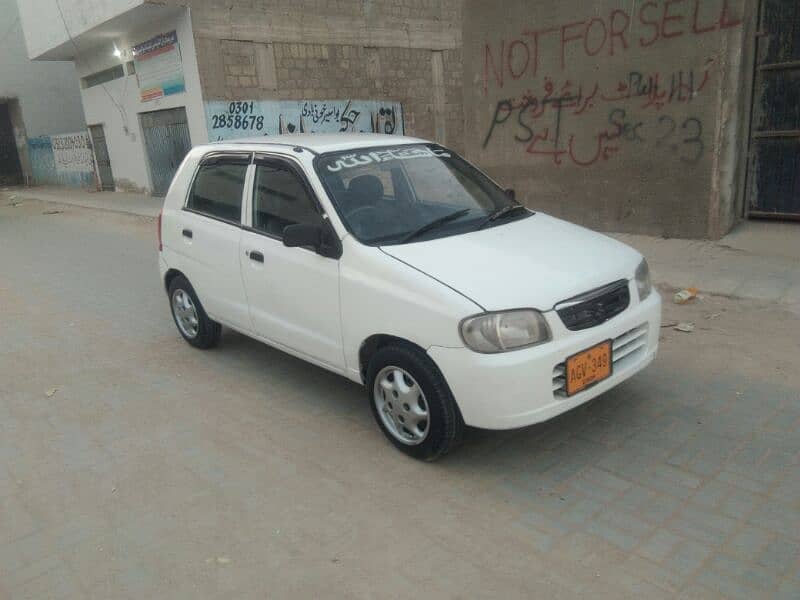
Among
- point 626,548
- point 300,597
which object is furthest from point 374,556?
point 626,548

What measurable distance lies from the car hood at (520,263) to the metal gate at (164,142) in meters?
14.6

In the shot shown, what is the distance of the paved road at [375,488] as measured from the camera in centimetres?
283

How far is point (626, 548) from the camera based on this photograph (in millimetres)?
2898

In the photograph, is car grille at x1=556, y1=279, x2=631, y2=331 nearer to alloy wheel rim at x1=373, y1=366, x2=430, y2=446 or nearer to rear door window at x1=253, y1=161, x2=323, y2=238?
alloy wheel rim at x1=373, y1=366, x2=430, y2=446

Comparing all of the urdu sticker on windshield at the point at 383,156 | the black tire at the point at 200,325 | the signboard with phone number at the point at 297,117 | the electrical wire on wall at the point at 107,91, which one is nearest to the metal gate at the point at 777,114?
the urdu sticker on windshield at the point at 383,156

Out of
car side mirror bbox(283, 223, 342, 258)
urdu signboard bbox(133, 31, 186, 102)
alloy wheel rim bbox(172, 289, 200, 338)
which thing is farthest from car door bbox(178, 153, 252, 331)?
urdu signboard bbox(133, 31, 186, 102)

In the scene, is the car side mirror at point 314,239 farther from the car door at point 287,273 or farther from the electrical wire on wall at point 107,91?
the electrical wire on wall at point 107,91

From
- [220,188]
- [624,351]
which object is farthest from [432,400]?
[220,188]

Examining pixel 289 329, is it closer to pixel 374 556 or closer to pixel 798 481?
pixel 374 556

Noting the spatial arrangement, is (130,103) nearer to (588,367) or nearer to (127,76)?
(127,76)

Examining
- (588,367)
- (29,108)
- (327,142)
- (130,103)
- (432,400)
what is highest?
(29,108)

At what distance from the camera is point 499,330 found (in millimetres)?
3270

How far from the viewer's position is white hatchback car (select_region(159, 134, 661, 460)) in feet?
10.9

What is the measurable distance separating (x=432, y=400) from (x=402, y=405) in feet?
0.89
